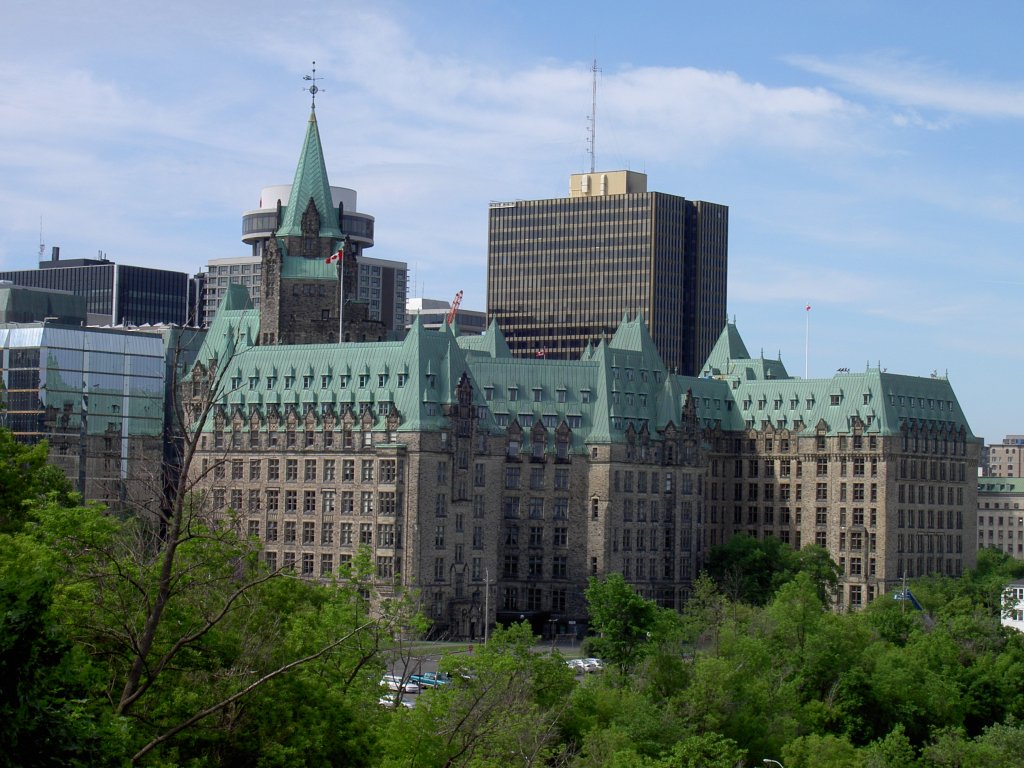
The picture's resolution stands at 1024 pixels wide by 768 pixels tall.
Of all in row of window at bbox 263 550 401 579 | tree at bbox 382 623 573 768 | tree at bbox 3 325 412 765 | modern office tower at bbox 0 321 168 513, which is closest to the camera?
tree at bbox 3 325 412 765

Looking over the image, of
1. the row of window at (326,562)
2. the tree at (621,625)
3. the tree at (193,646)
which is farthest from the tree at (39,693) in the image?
the row of window at (326,562)

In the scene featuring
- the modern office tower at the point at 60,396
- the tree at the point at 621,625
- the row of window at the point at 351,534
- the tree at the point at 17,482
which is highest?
the modern office tower at the point at 60,396

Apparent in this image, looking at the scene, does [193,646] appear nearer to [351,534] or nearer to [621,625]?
[621,625]

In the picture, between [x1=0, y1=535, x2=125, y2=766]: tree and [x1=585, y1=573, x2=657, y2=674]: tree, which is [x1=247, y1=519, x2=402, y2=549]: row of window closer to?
[x1=585, y1=573, x2=657, y2=674]: tree

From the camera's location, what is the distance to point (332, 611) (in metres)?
77.6

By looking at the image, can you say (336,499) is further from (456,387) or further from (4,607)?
(4,607)

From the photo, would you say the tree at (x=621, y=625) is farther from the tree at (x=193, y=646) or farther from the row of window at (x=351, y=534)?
the tree at (x=193, y=646)

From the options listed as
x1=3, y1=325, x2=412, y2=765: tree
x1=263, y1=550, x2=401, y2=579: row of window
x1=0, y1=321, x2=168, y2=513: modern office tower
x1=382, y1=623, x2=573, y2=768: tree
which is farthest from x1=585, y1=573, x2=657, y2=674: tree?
x1=0, y1=321, x2=168, y2=513: modern office tower

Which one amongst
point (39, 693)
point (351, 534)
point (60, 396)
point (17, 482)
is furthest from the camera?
point (60, 396)

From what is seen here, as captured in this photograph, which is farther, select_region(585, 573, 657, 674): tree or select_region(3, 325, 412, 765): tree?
select_region(585, 573, 657, 674): tree

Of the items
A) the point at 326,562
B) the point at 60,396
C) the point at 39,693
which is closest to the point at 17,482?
the point at 39,693

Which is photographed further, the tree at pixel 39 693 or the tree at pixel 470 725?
the tree at pixel 470 725

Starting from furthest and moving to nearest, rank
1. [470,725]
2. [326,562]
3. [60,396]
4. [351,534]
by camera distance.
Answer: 1. [326,562]
2. [60,396]
3. [351,534]
4. [470,725]

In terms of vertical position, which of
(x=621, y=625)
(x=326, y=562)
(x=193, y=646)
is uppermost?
(x=193, y=646)
